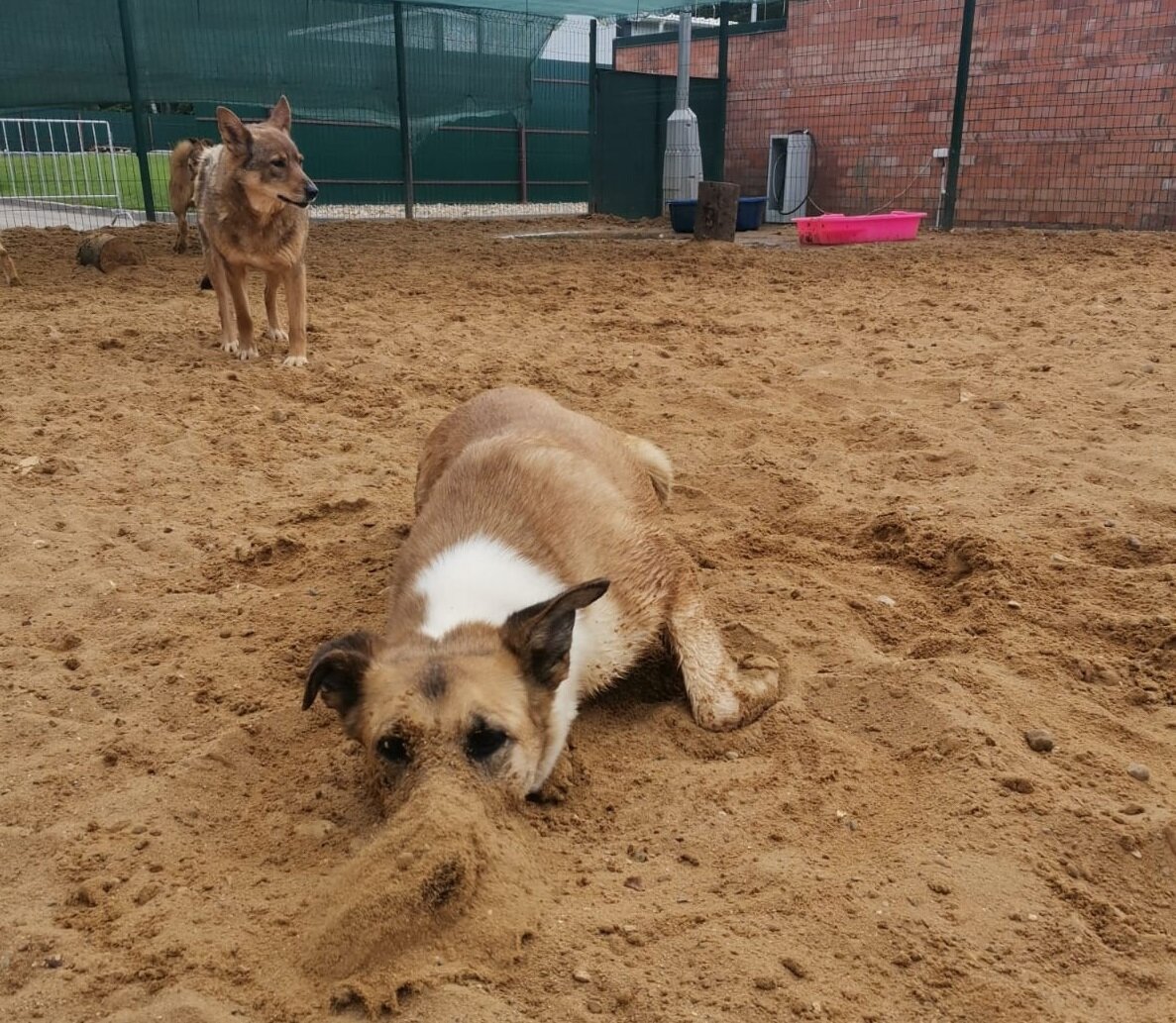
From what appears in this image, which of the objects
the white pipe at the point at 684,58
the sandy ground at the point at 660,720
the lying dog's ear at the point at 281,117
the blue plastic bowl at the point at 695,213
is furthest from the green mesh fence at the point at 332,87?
the sandy ground at the point at 660,720

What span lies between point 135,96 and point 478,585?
50.3 feet

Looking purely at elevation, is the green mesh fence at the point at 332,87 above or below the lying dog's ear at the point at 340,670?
above

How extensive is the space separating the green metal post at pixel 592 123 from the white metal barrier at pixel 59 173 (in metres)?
8.21

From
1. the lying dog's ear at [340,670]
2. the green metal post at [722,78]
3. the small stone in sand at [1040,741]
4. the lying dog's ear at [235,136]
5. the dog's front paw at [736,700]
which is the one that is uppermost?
the green metal post at [722,78]

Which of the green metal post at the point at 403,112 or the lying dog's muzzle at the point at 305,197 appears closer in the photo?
the lying dog's muzzle at the point at 305,197

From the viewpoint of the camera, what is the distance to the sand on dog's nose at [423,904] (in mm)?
2047

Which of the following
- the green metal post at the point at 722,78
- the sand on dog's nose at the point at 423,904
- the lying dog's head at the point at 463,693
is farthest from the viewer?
the green metal post at the point at 722,78

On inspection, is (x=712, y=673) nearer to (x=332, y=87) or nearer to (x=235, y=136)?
(x=235, y=136)

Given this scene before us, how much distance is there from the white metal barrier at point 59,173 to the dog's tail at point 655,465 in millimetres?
15036

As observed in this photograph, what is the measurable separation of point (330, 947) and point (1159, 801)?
2.08 m

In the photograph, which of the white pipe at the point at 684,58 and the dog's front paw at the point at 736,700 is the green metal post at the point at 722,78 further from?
the dog's front paw at the point at 736,700

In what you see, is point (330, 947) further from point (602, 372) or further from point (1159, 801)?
point (602, 372)

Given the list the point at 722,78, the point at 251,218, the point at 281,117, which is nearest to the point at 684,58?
the point at 722,78

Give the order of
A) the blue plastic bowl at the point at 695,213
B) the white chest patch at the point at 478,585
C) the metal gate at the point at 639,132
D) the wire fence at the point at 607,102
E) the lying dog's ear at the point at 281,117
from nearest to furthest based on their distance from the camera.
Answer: the white chest patch at the point at 478,585 < the lying dog's ear at the point at 281,117 < the wire fence at the point at 607,102 < the blue plastic bowl at the point at 695,213 < the metal gate at the point at 639,132
